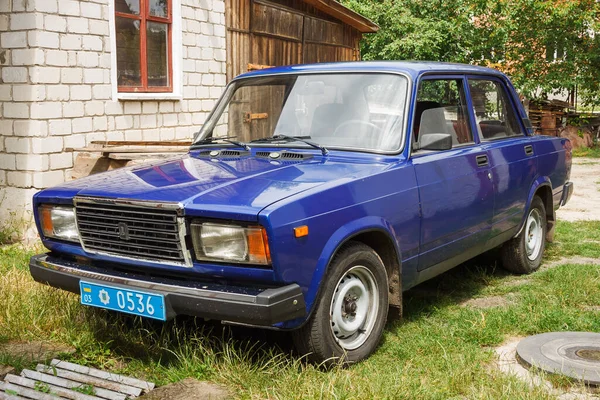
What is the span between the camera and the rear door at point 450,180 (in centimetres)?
486

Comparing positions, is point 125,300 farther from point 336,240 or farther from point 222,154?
point 222,154

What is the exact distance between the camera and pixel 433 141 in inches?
191

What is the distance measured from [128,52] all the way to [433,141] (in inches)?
227

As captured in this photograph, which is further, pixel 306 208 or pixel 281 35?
pixel 281 35

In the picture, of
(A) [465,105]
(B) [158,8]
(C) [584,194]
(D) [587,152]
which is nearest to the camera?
(A) [465,105]

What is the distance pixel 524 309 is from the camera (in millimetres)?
5320

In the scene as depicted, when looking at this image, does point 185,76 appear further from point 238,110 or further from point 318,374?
point 318,374

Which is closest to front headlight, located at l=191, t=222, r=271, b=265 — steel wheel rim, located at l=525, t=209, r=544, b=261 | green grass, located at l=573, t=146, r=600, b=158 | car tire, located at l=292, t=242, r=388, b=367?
car tire, located at l=292, t=242, r=388, b=367

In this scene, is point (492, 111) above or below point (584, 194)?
above

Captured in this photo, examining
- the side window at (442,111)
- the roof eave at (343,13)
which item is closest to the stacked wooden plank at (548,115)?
the roof eave at (343,13)

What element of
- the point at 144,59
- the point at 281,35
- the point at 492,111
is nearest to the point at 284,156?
the point at 492,111

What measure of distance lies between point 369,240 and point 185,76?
21.8 ft

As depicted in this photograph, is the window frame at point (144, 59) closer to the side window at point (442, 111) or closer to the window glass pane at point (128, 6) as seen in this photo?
the window glass pane at point (128, 6)

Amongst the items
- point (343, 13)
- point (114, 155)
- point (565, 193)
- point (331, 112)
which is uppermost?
point (343, 13)
